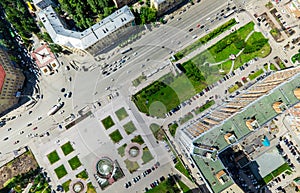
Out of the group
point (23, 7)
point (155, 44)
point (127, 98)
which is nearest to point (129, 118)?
point (127, 98)

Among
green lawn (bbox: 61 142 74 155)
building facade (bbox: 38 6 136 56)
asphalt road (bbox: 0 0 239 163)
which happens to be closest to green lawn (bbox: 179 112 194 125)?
asphalt road (bbox: 0 0 239 163)

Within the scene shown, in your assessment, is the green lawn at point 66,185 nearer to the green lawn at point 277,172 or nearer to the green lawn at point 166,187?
the green lawn at point 166,187

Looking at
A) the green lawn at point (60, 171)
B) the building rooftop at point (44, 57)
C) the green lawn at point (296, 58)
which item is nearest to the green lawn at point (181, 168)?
the green lawn at point (60, 171)

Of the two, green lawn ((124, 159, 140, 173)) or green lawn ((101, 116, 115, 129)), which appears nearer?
green lawn ((124, 159, 140, 173))

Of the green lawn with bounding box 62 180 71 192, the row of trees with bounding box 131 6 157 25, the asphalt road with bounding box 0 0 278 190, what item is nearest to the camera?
the green lawn with bounding box 62 180 71 192

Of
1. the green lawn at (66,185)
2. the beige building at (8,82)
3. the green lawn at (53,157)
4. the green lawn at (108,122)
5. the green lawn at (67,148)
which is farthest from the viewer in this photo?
the green lawn at (108,122)

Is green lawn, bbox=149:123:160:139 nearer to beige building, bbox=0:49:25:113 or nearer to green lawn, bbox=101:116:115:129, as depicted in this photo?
green lawn, bbox=101:116:115:129

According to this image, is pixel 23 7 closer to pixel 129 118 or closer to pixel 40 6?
pixel 40 6
